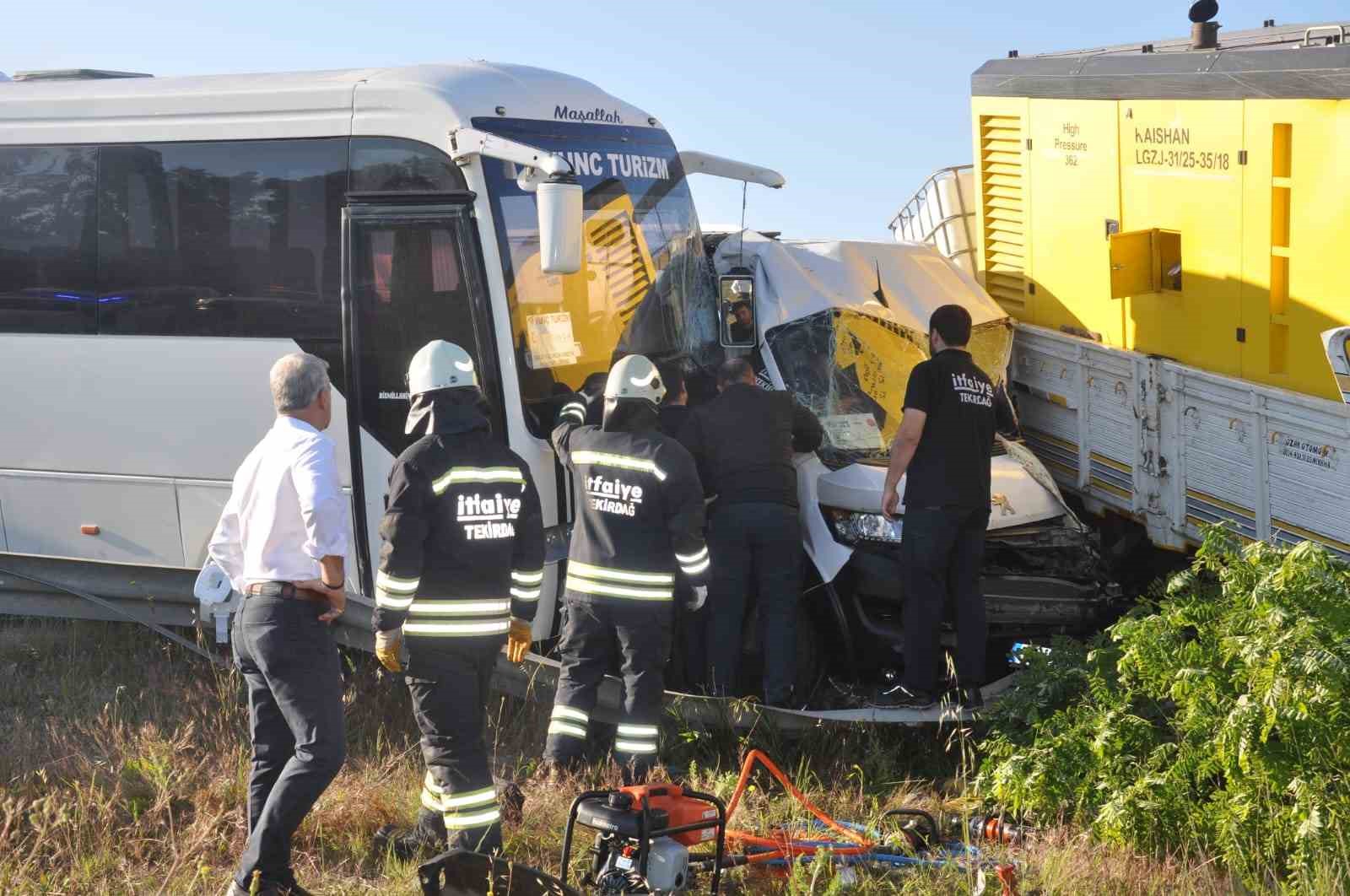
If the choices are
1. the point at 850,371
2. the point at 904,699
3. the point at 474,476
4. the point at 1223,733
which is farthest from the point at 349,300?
the point at 1223,733

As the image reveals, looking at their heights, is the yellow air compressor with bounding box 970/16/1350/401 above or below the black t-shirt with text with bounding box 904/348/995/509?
above

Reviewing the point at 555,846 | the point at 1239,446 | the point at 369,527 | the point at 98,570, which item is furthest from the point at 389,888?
the point at 1239,446

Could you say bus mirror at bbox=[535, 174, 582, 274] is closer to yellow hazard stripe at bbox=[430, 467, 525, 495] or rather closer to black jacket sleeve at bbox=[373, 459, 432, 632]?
yellow hazard stripe at bbox=[430, 467, 525, 495]

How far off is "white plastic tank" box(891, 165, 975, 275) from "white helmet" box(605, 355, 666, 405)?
13.8 ft

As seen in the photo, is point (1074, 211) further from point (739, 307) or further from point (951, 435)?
point (951, 435)

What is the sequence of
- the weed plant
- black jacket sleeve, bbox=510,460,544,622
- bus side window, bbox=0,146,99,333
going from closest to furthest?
1. the weed plant
2. black jacket sleeve, bbox=510,460,544,622
3. bus side window, bbox=0,146,99,333

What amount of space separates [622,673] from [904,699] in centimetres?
140

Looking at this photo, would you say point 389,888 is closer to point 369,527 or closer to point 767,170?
point 369,527

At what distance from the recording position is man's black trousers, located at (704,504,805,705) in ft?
22.7

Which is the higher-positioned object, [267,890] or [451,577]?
[451,577]

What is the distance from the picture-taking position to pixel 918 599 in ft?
22.5

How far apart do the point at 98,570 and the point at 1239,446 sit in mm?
6020

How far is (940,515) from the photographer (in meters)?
6.89

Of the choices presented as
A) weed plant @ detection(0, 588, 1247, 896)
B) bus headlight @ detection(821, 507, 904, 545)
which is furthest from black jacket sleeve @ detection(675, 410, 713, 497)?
weed plant @ detection(0, 588, 1247, 896)
